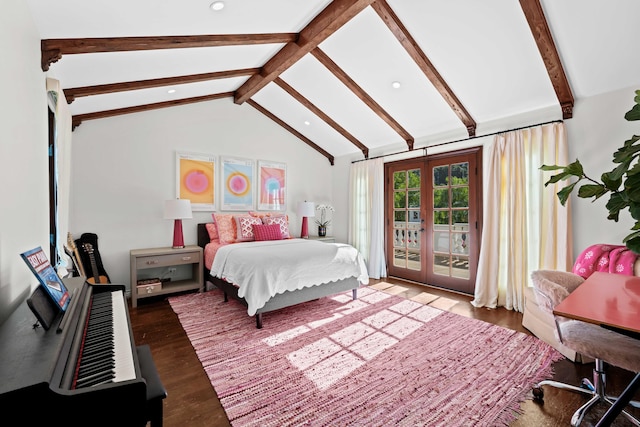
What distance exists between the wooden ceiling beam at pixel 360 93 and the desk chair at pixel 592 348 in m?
2.86

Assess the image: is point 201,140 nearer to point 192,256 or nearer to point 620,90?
point 192,256

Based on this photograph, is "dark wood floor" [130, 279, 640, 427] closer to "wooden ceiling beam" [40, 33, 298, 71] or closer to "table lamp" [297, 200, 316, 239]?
"table lamp" [297, 200, 316, 239]

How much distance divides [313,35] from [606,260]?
3.41 metres

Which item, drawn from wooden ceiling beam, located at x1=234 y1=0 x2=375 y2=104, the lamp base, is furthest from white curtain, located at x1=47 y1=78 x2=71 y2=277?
wooden ceiling beam, located at x1=234 y1=0 x2=375 y2=104

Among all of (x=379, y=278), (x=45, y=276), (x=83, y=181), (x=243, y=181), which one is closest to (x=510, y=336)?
(x=379, y=278)

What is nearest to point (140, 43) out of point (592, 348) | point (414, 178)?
point (592, 348)

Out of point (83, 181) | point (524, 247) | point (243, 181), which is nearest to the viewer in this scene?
point (524, 247)

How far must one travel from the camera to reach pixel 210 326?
292cm

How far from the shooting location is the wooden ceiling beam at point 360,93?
3.47m

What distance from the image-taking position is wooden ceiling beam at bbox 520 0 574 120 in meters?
2.26

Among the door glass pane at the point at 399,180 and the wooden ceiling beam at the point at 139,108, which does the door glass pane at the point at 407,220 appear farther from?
the wooden ceiling beam at the point at 139,108

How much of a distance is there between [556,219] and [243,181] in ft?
13.8

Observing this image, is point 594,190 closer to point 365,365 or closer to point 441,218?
point 365,365

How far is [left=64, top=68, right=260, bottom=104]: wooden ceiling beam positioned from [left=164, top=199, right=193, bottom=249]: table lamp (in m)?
1.39
